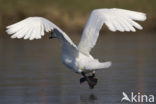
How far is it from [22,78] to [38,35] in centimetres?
396

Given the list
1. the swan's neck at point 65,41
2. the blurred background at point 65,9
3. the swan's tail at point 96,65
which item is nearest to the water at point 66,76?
the swan's tail at point 96,65

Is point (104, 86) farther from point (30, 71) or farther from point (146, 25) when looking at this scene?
point (146, 25)

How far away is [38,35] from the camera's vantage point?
14.4 meters

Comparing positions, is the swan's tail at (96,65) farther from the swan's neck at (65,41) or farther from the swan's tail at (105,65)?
the swan's neck at (65,41)

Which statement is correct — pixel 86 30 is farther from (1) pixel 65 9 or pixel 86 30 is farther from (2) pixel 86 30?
(1) pixel 65 9

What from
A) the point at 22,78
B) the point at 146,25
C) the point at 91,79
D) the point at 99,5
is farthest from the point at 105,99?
the point at 99,5

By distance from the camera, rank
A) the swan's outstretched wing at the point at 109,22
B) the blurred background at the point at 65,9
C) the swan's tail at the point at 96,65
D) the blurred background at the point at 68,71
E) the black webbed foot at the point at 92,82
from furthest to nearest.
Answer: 1. the blurred background at the point at 65,9
2. the black webbed foot at the point at 92,82
3. the blurred background at the point at 68,71
4. the swan's tail at the point at 96,65
5. the swan's outstretched wing at the point at 109,22

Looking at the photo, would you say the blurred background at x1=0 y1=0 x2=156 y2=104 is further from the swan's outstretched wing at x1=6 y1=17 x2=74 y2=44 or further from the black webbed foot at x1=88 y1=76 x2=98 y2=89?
the swan's outstretched wing at x1=6 y1=17 x2=74 y2=44

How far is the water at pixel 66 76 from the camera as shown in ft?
47.9

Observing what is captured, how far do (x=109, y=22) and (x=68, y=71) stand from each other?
19.1ft

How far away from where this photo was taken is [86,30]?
49.8 ft

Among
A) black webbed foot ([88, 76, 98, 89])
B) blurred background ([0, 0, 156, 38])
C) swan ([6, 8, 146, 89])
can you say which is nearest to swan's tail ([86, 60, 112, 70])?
swan ([6, 8, 146, 89])

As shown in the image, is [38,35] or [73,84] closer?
[38,35]

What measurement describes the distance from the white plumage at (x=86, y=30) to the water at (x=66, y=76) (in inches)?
24.1
